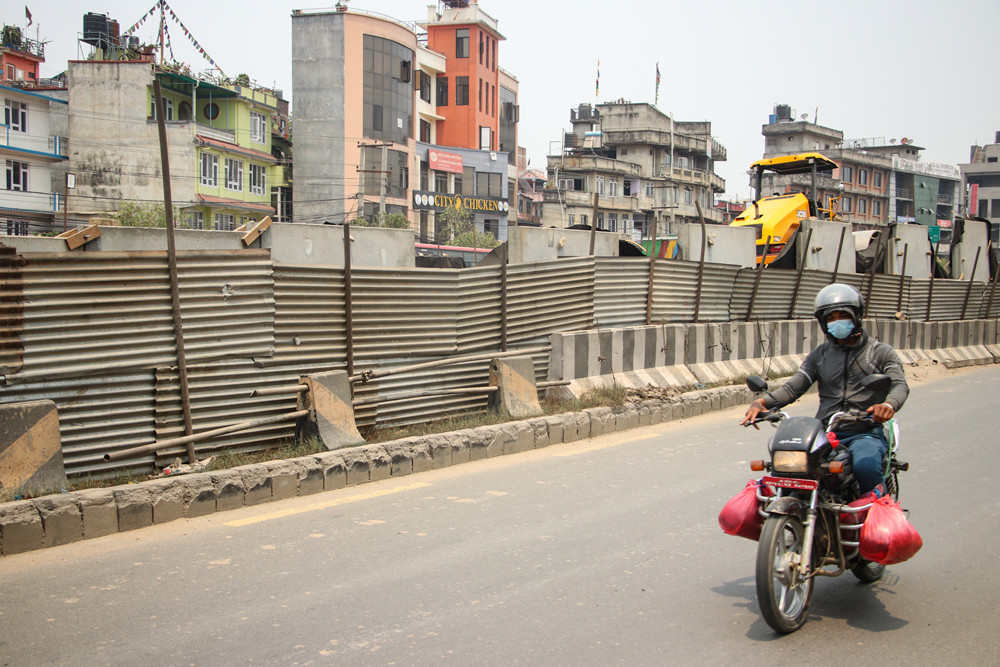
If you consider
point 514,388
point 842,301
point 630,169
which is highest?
point 630,169

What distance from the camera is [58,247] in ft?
22.5

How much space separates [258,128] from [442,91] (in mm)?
20656

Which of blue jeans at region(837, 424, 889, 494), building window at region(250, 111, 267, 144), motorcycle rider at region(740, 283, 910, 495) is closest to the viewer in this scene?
blue jeans at region(837, 424, 889, 494)

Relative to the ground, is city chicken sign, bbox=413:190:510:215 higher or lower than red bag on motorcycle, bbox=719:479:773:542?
higher

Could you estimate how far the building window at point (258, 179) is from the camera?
49.1 m

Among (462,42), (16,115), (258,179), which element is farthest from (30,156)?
(462,42)

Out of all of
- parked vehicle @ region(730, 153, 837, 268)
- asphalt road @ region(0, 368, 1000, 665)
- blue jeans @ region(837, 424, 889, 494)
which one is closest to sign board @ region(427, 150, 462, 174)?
parked vehicle @ region(730, 153, 837, 268)

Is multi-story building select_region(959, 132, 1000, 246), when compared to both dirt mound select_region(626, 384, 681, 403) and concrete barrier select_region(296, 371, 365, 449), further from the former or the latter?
concrete barrier select_region(296, 371, 365, 449)

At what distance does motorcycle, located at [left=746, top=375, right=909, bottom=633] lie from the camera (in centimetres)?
415

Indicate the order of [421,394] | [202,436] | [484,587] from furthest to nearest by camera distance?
[421,394], [202,436], [484,587]

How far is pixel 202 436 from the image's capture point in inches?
273

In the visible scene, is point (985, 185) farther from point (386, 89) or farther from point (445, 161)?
point (386, 89)

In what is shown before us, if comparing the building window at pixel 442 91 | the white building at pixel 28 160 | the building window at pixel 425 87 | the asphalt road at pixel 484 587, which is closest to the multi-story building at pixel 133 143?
the white building at pixel 28 160

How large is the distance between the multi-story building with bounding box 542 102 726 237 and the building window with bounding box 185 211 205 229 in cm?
3131
